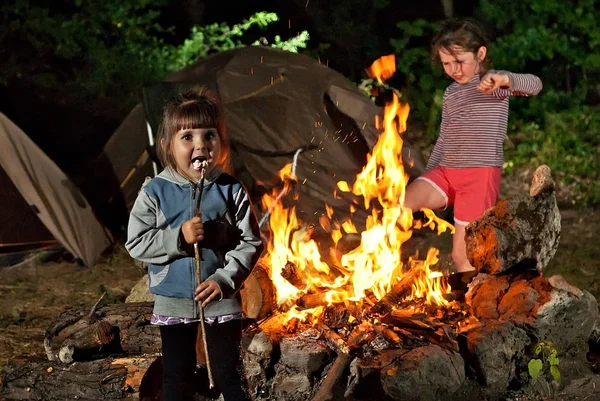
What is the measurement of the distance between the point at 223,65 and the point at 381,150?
2.42 meters

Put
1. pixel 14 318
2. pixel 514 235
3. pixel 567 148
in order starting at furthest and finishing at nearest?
pixel 567 148 < pixel 14 318 < pixel 514 235

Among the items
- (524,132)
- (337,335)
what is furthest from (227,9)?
(337,335)

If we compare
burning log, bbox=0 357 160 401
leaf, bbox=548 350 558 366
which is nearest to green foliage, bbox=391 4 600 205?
leaf, bbox=548 350 558 366

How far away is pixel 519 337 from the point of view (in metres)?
4.18

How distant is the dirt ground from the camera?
5684 millimetres

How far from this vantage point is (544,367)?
4215mm

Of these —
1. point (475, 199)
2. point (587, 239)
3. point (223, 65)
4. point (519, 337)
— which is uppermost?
point (223, 65)

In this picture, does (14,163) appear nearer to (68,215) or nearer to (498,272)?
(68,215)

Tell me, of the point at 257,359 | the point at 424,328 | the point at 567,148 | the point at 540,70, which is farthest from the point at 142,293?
the point at 540,70

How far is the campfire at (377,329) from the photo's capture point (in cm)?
402

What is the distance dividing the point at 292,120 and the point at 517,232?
3147 millimetres

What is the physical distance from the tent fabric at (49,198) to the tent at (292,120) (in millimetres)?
839

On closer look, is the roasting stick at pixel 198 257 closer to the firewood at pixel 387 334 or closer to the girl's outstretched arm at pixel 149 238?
the girl's outstretched arm at pixel 149 238

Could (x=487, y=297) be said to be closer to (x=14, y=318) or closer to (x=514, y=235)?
(x=514, y=235)
